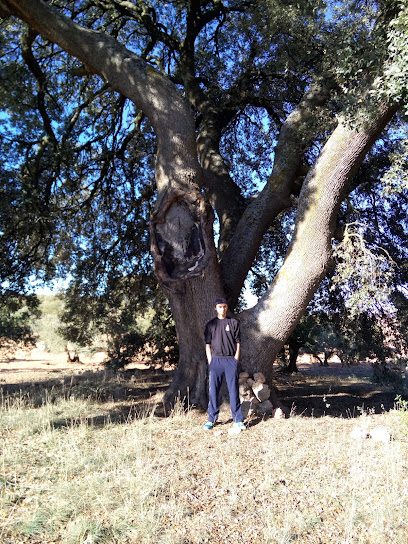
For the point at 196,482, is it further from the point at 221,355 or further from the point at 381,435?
the point at 381,435

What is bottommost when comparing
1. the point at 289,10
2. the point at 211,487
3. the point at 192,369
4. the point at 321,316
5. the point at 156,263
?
the point at 211,487

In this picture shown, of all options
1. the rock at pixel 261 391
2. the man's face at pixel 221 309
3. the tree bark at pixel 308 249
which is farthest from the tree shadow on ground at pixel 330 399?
the man's face at pixel 221 309

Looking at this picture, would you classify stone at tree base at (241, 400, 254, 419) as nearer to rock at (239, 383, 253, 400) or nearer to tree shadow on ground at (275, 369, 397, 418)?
rock at (239, 383, 253, 400)

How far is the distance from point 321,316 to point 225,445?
19.4 ft

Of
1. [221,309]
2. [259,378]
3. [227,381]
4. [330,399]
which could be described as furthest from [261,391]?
[330,399]

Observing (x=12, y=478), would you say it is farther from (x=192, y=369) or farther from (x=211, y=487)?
(x=192, y=369)

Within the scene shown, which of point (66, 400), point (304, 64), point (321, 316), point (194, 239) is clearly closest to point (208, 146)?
point (304, 64)

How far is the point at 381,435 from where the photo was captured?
516 centimetres

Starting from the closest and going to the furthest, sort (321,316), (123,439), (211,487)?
(211,487) < (123,439) < (321,316)

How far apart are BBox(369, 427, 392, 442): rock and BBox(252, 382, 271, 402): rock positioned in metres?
1.56

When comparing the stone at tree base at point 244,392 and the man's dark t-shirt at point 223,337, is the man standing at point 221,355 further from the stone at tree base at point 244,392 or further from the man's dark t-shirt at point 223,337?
the stone at tree base at point 244,392

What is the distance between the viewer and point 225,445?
4.87 m

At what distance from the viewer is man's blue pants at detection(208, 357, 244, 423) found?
5641mm

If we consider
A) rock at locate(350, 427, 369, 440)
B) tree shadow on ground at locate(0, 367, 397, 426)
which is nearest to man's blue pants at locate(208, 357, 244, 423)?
tree shadow on ground at locate(0, 367, 397, 426)
